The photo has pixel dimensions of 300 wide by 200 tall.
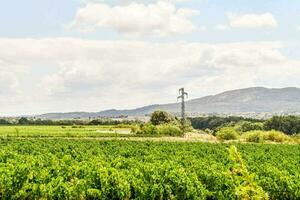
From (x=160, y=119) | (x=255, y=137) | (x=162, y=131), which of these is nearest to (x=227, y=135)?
(x=255, y=137)

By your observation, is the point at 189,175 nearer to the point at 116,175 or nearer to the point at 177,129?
the point at 116,175

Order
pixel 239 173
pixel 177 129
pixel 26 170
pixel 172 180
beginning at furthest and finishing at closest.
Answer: pixel 177 129 < pixel 26 170 < pixel 172 180 < pixel 239 173

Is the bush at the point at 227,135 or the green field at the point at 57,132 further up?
the green field at the point at 57,132

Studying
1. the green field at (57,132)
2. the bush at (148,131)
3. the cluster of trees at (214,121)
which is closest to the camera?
the green field at (57,132)

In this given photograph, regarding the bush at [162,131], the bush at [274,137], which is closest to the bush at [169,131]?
the bush at [162,131]

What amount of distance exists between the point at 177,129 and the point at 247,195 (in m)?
88.5

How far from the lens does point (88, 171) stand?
2209cm

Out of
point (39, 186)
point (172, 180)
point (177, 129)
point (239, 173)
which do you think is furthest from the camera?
point (177, 129)

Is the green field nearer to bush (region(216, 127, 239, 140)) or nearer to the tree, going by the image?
the tree

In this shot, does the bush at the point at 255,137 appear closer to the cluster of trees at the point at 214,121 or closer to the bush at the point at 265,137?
the bush at the point at 265,137

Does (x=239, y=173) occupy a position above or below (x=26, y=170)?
above

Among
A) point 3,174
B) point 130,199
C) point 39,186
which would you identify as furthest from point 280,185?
point 3,174

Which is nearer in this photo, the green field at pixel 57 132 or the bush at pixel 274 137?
the bush at pixel 274 137

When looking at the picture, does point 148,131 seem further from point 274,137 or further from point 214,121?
point 214,121
